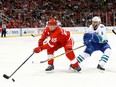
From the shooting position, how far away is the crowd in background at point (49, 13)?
62.5ft

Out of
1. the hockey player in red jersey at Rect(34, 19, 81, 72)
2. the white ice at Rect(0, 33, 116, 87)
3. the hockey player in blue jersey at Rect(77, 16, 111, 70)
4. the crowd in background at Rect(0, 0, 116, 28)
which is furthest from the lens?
the crowd in background at Rect(0, 0, 116, 28)

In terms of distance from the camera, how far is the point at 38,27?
19.7 m

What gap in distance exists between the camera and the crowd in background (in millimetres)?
19062

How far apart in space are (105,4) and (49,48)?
64.1 ft

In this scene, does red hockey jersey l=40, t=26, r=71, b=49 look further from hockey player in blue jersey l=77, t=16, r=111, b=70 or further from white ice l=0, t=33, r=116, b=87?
white ice l=0, t=33, r=116, b=87

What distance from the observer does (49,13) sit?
2002cm

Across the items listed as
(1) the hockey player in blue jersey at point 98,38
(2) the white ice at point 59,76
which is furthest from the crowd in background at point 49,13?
(1) the hockey player in blue jersey at point 98,38

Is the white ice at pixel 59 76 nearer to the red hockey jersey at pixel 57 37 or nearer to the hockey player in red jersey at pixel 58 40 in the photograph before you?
the hockey player in red jersey at pixel 58 40

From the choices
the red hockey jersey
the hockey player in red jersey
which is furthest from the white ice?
the red hockey jersey

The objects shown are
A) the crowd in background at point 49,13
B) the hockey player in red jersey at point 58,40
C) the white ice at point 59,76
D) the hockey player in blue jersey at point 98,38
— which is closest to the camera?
the white ice at point 59,76

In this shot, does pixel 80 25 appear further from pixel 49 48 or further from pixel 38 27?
pixel 49 48

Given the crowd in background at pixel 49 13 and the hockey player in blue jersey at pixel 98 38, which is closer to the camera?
the hockey player in blue jersey at pixel 98 38

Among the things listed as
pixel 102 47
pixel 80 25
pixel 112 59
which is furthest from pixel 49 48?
pixel 80 25

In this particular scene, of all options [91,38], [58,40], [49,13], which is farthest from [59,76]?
[49,13]
